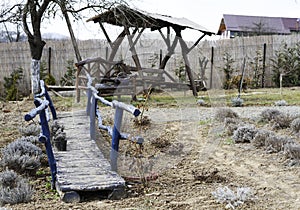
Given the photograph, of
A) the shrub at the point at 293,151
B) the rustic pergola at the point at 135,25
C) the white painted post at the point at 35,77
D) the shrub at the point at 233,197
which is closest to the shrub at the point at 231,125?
the shrub at the point at 293,151

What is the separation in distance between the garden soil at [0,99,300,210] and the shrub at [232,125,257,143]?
4.1 inches

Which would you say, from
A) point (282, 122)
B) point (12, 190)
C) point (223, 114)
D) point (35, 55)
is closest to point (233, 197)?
point (12, 190)

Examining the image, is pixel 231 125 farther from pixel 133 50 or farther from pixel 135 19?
pixel 135 19

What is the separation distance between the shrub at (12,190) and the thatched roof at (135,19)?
6.64 metres

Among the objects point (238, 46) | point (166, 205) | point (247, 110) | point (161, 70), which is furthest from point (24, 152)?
point (238, 46)

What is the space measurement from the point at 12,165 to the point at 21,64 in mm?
10998

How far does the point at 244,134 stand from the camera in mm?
5801

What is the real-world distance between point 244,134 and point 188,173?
5.29 feet

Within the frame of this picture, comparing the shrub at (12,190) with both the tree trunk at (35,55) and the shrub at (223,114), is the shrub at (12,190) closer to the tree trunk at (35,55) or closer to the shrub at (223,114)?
the shrub at (223,114)

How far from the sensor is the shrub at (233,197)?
329cm

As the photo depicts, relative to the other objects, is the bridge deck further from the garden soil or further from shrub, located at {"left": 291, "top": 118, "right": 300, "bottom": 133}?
shrub, located at {"left": 291, "top": 118, "right": 300, "bottom": 133}

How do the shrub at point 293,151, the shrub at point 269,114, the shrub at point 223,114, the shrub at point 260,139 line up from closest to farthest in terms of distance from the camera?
the shrub at point 293,151
the shrub at point 260,139
the shrub at point 269,114
the shrub at point 223,114

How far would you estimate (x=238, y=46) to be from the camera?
16188mm

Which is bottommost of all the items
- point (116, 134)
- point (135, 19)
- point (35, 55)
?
point (116, 134)
